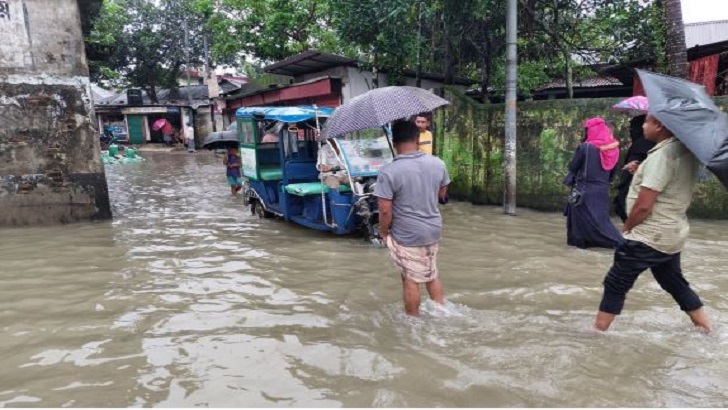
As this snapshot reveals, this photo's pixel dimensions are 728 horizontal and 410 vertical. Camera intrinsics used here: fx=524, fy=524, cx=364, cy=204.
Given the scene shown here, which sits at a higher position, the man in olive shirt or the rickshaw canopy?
the rickshaw canopy

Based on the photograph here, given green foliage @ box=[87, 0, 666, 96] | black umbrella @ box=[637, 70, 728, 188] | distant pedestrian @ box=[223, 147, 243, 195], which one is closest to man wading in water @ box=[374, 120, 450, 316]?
black umbrella @ box=[637, 70, 728, 188]

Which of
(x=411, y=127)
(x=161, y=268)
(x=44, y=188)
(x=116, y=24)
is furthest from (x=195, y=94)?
(x=411, y=127)

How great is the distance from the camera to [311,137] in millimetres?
7980

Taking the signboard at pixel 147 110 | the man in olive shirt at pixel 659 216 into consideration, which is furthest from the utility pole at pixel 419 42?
the signboard at pixel 147 110

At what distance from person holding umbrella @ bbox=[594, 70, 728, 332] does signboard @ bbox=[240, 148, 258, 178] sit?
19.8 feet

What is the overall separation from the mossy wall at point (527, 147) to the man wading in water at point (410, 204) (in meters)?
5.46

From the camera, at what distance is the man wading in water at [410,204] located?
379 cm

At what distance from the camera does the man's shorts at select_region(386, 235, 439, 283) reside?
3.90m

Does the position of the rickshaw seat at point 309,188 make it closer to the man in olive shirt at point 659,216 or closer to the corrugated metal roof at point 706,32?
the man in olive shirt at point 659,216

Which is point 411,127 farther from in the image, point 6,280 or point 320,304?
point 6,280

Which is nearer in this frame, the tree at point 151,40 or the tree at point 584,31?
the tree at point 584,31

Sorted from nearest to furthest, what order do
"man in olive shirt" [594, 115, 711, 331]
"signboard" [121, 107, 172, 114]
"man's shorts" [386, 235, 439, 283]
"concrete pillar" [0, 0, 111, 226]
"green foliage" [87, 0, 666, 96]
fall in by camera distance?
"man in olive shirt" [594, 115, 711, 331], "man's shorts" [386, 235, 439, 283], "concrete pillar" [0, 0, 111, 226], "green foliage" [87, 0, 666, 96], "signboard" [121, 107, 172, 114]

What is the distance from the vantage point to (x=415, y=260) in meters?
3.92

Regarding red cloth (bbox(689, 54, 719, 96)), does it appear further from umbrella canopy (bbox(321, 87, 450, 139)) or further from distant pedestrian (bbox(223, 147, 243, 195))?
distant pedestrian (bbox(223, 147, 243, 195))
